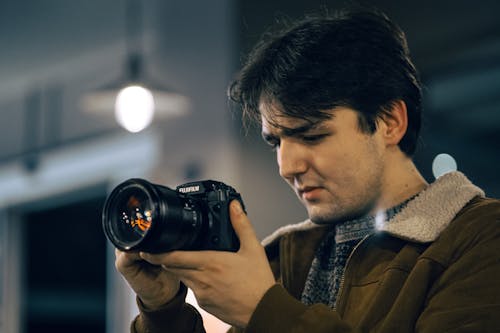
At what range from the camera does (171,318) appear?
134 cm

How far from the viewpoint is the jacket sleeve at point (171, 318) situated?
1.34 m

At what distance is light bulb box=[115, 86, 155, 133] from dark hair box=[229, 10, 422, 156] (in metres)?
1.93

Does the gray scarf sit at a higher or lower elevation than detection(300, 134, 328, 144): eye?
lower

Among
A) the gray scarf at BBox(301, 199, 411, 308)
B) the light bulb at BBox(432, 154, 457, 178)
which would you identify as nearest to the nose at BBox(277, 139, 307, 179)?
the gray scarf at BBox(301, 199, 411, 308)

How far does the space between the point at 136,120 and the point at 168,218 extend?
2.25m

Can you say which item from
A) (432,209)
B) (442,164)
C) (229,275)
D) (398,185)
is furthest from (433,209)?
(442,164)

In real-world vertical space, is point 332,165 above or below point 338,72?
below

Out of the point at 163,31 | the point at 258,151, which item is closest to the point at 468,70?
the point at 258,151

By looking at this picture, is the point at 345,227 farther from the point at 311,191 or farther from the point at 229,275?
the point at 229,275

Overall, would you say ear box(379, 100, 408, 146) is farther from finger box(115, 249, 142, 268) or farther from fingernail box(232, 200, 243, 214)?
finger box(115, 249, 142, 268)

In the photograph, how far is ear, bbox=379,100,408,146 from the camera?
53.2 inches

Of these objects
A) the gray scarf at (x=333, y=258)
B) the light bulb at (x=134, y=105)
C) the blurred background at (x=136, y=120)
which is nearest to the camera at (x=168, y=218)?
the gray scarf at (x=333, y=258)

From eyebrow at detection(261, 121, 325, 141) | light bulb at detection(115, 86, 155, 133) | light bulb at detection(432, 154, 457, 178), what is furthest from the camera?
light bulb at detection(115, 86, 155, 133)

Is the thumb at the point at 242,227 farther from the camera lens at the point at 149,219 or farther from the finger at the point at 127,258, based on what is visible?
the finger at the point at 127,258
